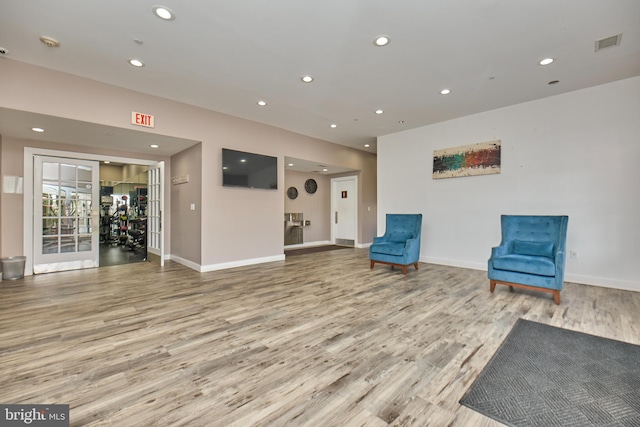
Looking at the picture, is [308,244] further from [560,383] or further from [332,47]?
[560,383]

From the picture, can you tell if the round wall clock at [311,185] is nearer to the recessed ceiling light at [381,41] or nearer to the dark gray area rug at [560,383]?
the recessed ceiling light at [381,41]


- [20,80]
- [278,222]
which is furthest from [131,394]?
[278,222]

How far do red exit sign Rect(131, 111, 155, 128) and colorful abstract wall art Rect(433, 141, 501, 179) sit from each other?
520cm

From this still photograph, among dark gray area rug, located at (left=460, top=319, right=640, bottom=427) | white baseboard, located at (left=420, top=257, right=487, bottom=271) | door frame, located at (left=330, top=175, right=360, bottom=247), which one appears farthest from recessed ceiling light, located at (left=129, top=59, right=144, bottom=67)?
door frame, located at (left=330, top=175, right=360, bottom=247)

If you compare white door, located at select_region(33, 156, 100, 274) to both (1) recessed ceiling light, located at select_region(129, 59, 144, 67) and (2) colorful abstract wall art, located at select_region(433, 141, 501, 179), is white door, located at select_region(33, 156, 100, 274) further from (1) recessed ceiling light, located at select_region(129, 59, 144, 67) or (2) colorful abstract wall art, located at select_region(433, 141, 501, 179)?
(2) colorful abstract wall art, located at select_region(433, 141, 501, 179)

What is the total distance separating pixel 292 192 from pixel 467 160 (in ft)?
15.9

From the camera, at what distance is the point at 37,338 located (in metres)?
2.40

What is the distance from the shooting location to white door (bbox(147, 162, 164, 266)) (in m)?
5.63

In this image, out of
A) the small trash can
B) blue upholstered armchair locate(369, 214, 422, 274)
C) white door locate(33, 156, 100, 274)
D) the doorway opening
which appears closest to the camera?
the small trash can

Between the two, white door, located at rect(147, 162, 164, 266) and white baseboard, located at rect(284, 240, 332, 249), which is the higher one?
white door, located at rect(147, 162, 164, 266)

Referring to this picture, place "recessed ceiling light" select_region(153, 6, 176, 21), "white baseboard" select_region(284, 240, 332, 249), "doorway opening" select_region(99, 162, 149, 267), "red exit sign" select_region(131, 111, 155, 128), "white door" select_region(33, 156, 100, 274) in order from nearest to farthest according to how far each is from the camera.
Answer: "recessed ceiling light" select_region(153, 6, 176, 21), "red exit sign" select_region(131, 111, 155, 128), "white door" select_region(33, 156, 100, 274), "doorway opening" select_region(99, 162, 149, 267), "white baseboard" select_region(284, 240, 332, 249)

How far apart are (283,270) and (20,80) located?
171 inches

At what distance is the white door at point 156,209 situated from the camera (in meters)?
5.63

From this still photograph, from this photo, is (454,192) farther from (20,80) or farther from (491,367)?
(20,80)
